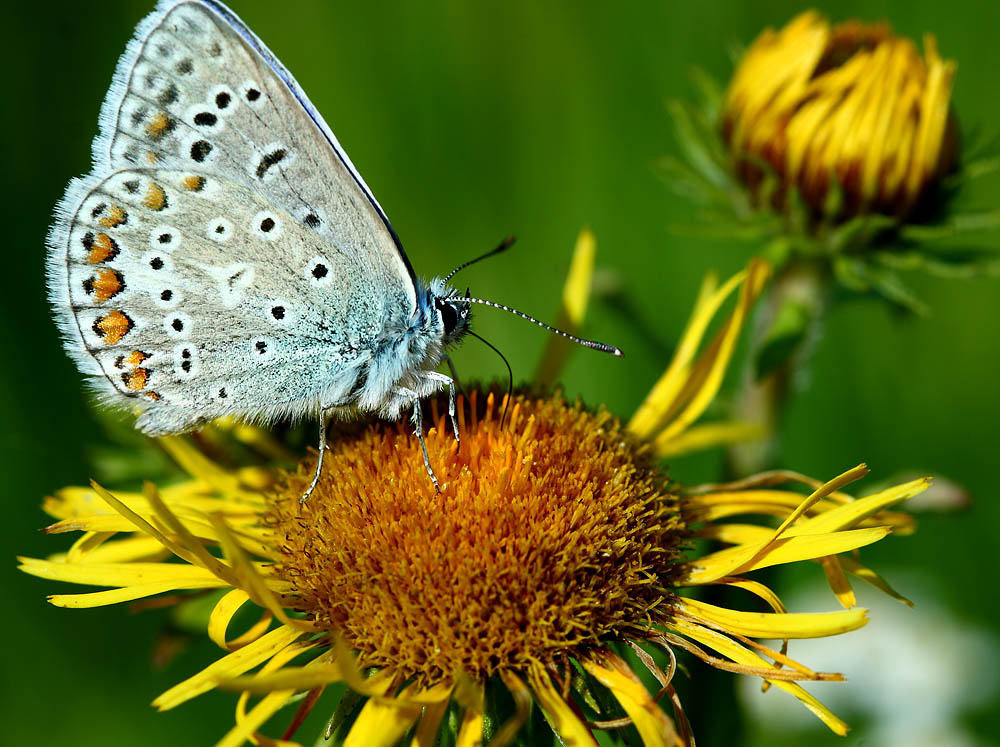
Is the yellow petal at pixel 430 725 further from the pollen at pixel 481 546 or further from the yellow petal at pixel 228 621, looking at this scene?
the yellow petal at pixel 228 621

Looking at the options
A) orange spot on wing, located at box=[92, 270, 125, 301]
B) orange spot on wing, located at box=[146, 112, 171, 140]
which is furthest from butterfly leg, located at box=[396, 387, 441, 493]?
orange spot on wing, located at box=[146, 112, 171, 140]

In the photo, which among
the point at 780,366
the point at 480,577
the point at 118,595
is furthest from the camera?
the point at 780,366

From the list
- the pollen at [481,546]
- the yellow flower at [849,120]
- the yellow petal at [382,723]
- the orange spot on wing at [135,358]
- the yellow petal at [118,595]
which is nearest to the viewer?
the yellow petal at [382,723]

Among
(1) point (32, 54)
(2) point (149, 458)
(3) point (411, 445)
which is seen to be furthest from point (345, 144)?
(3) point (411, 445)

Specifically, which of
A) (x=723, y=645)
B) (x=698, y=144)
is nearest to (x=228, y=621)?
(x=723, y=645)

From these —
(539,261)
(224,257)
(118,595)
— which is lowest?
(118,595)

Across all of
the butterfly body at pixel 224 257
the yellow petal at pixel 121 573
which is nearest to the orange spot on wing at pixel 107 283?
the butterfly body at pixel 224 257

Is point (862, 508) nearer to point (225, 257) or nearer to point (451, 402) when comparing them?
point (451, 402)

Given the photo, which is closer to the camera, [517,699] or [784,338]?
[517,699]
